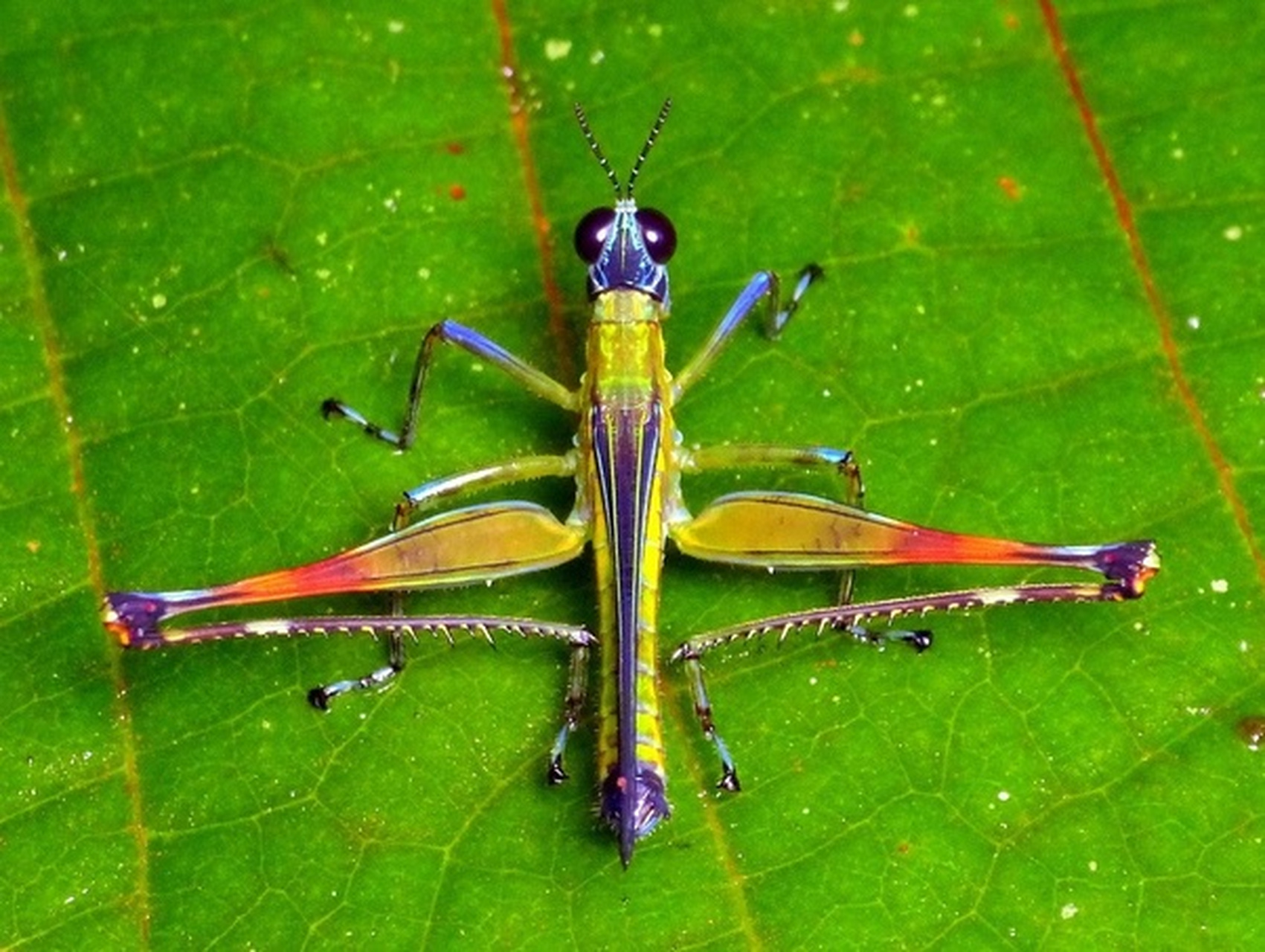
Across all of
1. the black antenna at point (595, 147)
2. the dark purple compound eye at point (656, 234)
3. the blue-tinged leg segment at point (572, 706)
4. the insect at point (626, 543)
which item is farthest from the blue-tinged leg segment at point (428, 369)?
the blue-tinged leg segment at point (572, 706)

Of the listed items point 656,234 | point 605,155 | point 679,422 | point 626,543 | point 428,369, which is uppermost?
point 605,155

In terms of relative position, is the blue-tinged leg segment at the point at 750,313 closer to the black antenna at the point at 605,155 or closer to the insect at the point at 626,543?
the insect at the point at 626,543

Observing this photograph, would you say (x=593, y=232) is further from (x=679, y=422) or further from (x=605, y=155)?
(x=679, y=422)

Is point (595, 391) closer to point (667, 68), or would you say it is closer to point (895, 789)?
point (667, 68)

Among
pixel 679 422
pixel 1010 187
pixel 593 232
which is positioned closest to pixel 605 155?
pixel 593 232

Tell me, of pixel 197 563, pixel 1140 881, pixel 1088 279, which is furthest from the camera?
pixel 1088 279

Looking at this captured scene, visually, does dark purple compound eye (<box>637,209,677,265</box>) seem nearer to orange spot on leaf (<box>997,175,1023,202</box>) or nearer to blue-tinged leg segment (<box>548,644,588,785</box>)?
orange spot on leaf (<box>997,175,1023,202</box>)

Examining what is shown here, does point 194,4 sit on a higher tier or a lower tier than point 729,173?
higher

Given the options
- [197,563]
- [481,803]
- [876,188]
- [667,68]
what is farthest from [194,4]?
[481,803]
